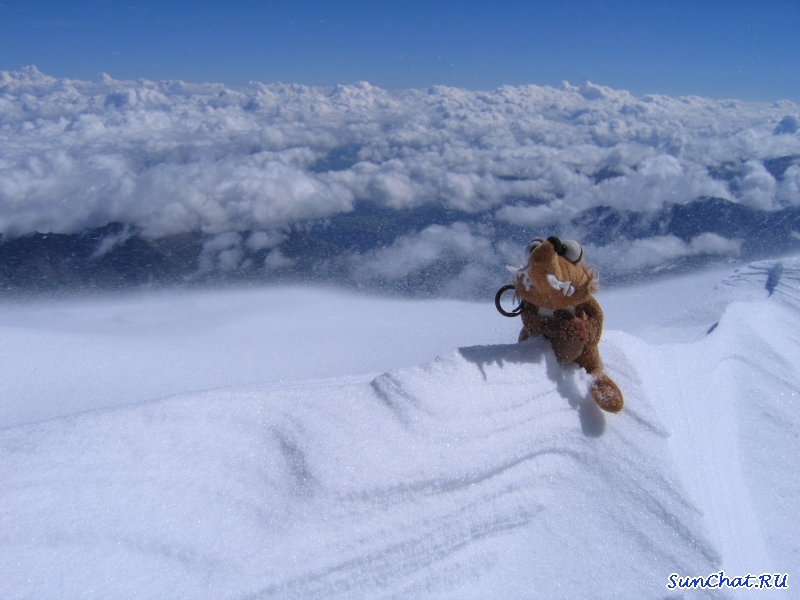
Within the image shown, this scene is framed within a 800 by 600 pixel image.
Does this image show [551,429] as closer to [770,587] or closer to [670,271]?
[770,587]

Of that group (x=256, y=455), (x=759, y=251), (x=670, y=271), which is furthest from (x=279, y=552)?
(x=759, y=251)

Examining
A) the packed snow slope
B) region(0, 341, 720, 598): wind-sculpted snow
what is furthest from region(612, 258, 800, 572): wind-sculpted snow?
region(0, 341, 720, 598): wind-sculpted snow

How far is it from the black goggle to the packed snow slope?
386 millimetres

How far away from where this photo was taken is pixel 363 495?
1.37m

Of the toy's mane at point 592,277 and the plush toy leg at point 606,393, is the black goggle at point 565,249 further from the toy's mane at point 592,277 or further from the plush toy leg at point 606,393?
the plush toy leg at point 606,393

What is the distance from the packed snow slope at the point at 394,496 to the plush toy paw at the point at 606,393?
7 centimetres

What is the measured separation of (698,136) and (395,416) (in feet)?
694

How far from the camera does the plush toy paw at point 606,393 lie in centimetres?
171

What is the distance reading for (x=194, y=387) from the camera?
108 inches

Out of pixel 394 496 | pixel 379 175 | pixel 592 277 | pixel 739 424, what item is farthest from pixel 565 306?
pixel 379 175

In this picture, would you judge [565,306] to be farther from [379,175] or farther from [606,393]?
[379,175]

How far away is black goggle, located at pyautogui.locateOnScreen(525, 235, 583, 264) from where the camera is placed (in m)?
1.69

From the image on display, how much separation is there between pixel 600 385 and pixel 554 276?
0.54 metres

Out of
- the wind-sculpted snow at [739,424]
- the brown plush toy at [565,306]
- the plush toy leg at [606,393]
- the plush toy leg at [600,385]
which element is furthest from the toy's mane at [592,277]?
the wind-sculpted snow at [739,424]
